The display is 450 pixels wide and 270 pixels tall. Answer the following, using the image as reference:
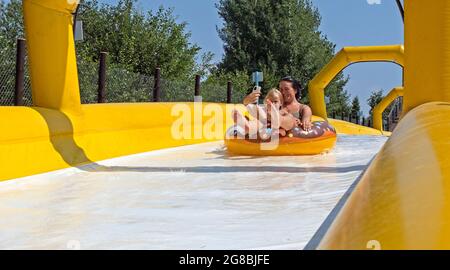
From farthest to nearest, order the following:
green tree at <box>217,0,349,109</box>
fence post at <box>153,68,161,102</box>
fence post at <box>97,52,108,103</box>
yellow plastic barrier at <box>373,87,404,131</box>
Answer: green tree at <box>217,0,349,109</box>, yellow plastic barrier at <box>373,87,404,131</box>, fence post at <box>153,68,161,102</box>, fence post at <box>97,52,108,103</box>

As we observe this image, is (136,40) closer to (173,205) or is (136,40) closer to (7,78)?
(7,78)

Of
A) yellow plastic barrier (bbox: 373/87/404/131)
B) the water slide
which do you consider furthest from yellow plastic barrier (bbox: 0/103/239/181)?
yellow plastic barrier (bbox: 373/87/404/131)

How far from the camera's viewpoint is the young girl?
4.31 m

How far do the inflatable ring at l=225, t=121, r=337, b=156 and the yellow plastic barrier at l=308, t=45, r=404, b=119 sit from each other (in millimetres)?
4921

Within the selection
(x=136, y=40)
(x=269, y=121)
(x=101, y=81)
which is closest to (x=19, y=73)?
(x=101, y=81)

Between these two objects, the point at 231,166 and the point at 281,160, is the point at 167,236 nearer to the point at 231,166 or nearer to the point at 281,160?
the point at 231,166

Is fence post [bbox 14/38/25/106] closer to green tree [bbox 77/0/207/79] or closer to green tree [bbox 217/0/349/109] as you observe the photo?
green tree [bbox 77/0/207/79]

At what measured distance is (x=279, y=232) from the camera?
5.27ft

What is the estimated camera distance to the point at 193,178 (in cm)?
293

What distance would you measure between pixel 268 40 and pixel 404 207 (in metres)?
21.8

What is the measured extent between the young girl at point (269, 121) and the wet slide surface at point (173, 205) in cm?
69

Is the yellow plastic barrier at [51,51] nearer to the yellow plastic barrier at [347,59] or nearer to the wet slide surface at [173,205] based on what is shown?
the wet slide surface at [173,205]
